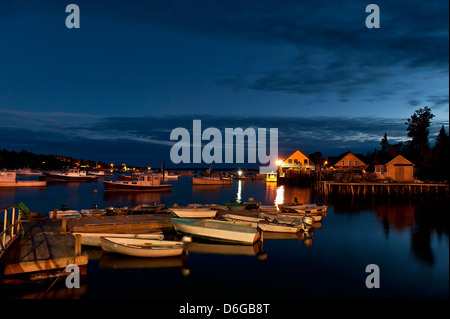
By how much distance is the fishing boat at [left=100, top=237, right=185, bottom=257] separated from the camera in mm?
17922

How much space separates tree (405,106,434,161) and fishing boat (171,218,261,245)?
8336 centimetres

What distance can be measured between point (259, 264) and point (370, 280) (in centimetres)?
617

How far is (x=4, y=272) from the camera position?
42.2ft

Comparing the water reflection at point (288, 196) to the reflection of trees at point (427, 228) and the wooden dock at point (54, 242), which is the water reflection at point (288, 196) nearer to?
the reflection of trees at point (427, 228)

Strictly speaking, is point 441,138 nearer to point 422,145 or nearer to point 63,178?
point 422,145

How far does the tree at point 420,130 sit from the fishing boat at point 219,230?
83.4 m

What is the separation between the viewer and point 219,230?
22.0 meters

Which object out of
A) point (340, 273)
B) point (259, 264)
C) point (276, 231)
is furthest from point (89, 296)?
point (276, 231)

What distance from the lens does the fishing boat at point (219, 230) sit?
2189 cm

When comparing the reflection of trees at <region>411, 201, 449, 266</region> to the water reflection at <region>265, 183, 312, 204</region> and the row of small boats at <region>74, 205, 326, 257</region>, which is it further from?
the water reflection at <region>265, 183, 312, 204</region>

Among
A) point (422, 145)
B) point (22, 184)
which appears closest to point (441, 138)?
point (422, 145)

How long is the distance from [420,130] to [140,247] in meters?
94.6

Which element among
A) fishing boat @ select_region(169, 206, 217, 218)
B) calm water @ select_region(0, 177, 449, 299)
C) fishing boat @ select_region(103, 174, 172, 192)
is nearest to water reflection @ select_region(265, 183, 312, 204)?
fishing boat @ select_region(103, 174, 172, 192)
